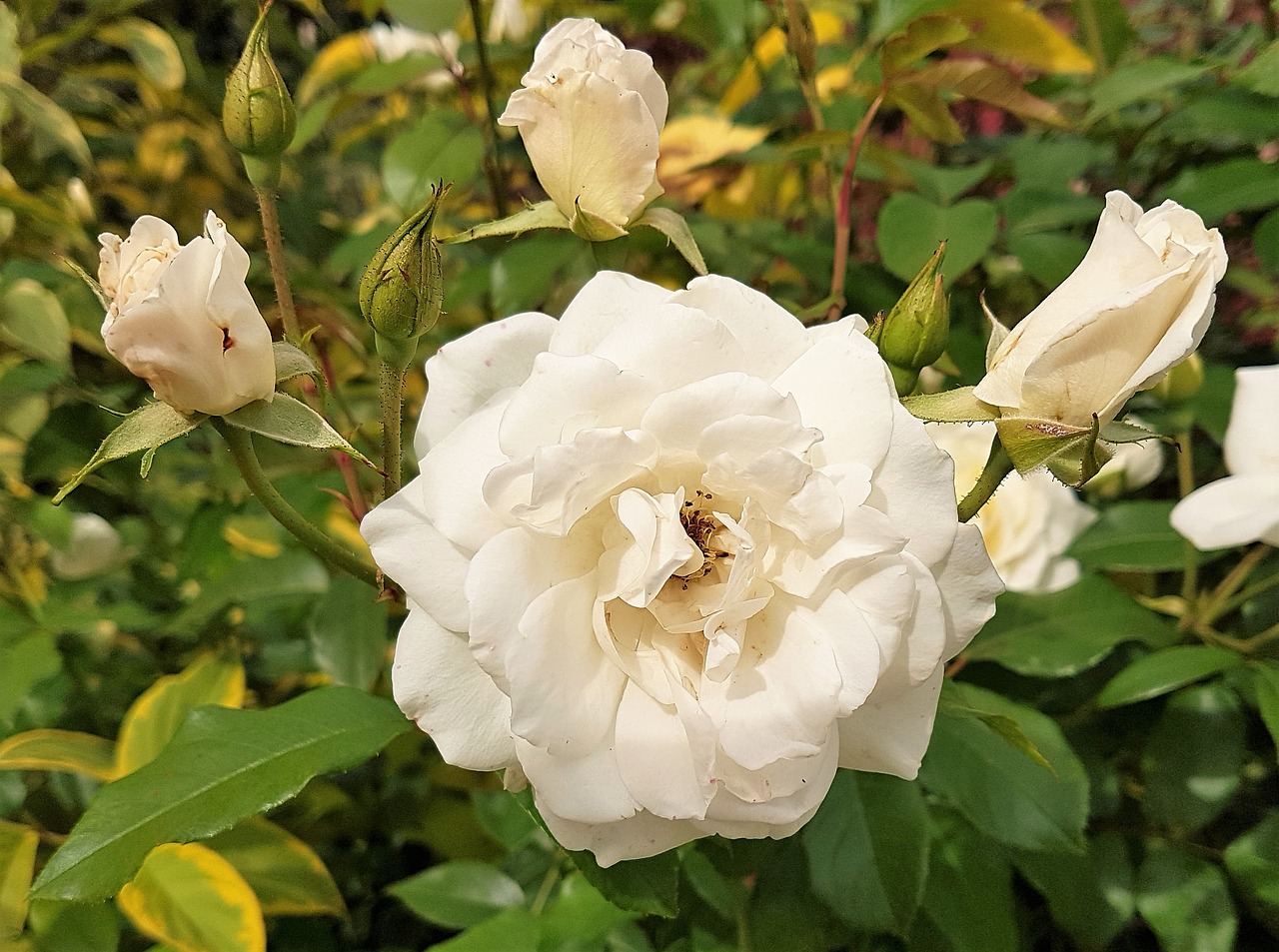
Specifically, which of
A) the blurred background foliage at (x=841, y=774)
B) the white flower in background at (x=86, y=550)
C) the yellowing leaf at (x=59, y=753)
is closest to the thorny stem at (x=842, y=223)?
the blurred background foliage at (x=841, y=774)

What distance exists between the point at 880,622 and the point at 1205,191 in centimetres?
59

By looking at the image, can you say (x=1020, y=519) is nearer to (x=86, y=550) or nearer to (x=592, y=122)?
(x=592, y=122)

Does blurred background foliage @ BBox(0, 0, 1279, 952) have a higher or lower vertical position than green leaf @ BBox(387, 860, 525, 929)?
higher

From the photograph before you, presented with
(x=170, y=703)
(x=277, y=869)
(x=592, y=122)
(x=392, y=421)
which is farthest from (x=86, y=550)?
(x=592, y=122)

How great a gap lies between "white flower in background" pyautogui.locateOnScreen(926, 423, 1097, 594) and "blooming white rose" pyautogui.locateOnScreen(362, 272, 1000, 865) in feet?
1.12

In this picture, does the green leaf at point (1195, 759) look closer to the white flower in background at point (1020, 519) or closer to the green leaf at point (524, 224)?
the white flower in background at point (1020, 519)

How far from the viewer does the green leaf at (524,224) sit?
0.46m

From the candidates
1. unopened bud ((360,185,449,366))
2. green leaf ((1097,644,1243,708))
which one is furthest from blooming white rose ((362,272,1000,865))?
green leaf ((1097,644,1243,708))

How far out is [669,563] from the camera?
354 millimetres

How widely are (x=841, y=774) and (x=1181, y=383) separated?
0.43 meters

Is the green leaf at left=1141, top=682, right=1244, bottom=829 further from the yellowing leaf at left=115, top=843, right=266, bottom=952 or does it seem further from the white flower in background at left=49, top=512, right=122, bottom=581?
the white flower in background at left=49, top=512, right=122, bottom=581

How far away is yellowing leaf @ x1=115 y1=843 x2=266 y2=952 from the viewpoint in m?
0.57

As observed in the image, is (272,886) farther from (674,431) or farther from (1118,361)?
(1118,361)

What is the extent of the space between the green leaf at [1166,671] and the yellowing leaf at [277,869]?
1.96 ft
